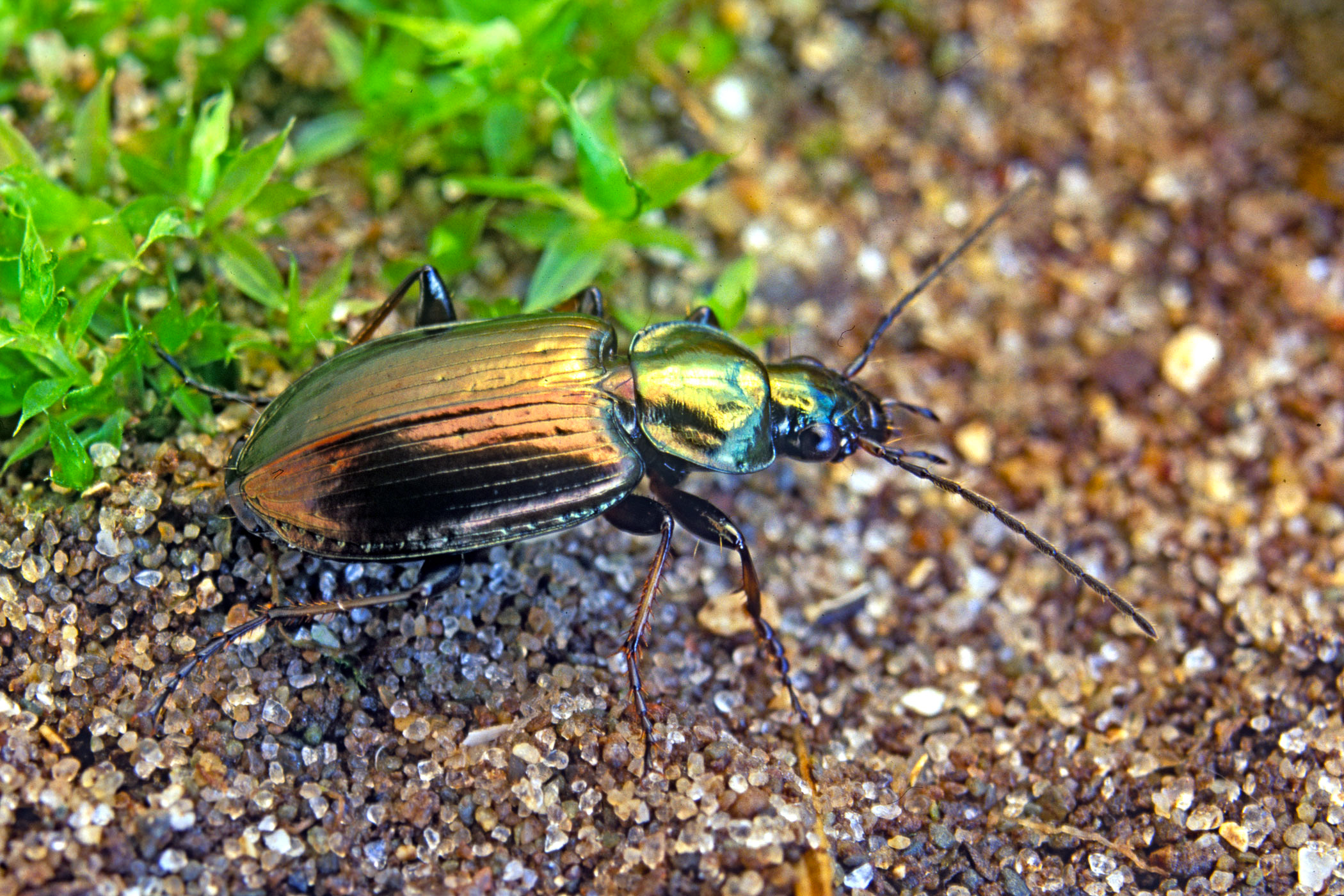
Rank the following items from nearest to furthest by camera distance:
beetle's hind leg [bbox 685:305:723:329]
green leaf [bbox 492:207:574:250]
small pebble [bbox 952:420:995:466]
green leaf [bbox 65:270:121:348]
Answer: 1. green leaf [bbox 65:270:121:348]
2. beetle's hind leg [bbox 685:305:723:329]
3. green leaf [bbox 492:207:574:250]
4. small pebble [bbox 952:420:995:466]

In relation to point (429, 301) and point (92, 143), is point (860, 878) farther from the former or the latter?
point (92, 143)

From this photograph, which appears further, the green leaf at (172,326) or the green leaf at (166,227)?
the green leaf at (172,326)

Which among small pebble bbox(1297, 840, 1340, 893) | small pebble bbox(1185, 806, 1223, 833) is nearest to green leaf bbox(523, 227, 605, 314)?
small pebble bbox(1185, 806, 1223, 833)

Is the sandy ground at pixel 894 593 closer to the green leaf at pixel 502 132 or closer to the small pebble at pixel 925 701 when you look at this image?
the small pebble at pixel 925 701

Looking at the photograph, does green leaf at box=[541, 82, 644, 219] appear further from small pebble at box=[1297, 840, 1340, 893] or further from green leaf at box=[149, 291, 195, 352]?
small pebble at box=[1297, 840, 1340, 893]

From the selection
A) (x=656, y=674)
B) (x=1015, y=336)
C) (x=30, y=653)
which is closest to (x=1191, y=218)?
(x=1015, y=336)

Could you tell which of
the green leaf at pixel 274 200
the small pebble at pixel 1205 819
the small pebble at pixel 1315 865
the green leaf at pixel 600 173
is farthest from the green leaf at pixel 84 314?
the small pebble at pixel 1315 865

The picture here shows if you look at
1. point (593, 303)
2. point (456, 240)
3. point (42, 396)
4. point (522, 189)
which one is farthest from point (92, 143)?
point (593, 303)
